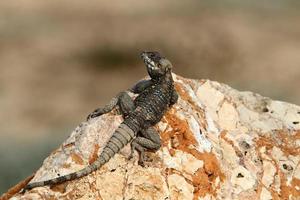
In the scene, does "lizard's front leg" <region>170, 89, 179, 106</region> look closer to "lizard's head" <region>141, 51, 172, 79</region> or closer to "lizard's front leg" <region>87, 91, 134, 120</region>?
"lizard's head" <region>141, 51, 172, 79</region>

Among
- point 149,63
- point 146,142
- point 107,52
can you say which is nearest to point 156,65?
point 149,63

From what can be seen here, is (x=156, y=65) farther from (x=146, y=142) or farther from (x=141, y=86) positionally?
(x=146, y=142)

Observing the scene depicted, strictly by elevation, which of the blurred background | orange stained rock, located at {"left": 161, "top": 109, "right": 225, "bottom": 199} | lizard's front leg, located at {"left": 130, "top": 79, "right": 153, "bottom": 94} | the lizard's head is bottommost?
orange stained rock, located at {"left": 161, "top": 109, "right": 225, "bottom": 199}

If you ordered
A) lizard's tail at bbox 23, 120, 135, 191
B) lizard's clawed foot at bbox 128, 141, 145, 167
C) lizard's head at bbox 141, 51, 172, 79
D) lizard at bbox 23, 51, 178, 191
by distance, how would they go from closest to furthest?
1. lizard's tail at bbox 23, 120, 135, 191
2. lizard at bbox 23, 51, 178, 191
3. lizard's clawed foot at bbox 128, 141, 145, 167
4. lizard's head at bbox 141, 51, 172, 79

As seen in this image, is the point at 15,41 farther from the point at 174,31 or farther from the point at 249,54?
the point at 249,54

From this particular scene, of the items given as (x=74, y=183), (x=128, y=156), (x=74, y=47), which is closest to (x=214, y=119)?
(x=128, y=156)

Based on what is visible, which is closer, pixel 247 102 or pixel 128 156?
pixel 128 156

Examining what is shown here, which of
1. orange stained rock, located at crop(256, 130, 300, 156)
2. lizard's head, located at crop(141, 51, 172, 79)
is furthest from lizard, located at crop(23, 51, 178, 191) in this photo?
orange stained rock, located at crop(256, 130, 300, 156)
